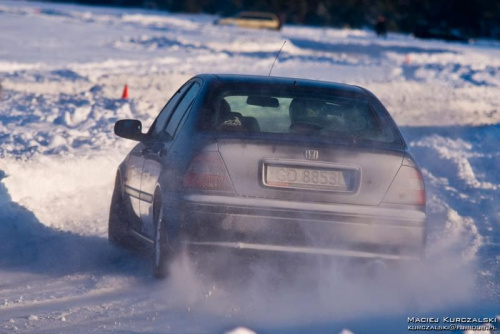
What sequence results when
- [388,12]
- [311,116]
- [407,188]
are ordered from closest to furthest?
[407,188], [311,116], [388,12]

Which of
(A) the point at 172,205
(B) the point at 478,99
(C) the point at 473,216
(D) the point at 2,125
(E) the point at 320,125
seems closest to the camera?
(A) the point at 172,205

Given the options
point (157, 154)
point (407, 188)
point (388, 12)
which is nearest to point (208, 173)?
point (157, 154)

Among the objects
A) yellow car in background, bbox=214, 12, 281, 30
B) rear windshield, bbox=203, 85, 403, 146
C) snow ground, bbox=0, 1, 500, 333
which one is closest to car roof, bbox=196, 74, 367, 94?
rear windshield, bbox=203, 85, 403, 146

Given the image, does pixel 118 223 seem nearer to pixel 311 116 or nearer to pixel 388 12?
pixel 311 116

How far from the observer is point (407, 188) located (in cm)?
608

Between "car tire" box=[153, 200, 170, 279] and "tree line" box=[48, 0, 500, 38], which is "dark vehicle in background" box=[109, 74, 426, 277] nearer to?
"car tire" box=[153, 200, 170, 279]

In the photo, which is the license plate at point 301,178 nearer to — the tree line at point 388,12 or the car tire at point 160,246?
the car tire at point 160,246

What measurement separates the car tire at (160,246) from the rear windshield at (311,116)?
0.66 meters

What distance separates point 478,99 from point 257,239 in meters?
22.1

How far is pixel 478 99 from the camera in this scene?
27016 mm

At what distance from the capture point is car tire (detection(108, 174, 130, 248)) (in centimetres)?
770

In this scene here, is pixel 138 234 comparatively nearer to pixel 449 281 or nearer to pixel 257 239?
pixel 257 239

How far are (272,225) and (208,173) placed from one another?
1.54 ft

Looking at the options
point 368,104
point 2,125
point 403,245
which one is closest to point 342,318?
point 403,245
